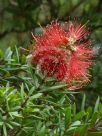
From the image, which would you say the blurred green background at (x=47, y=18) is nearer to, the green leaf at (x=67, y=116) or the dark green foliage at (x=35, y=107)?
the dark green foliage at (x=35, y=107)

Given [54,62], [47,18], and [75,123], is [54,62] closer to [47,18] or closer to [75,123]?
[75,123]

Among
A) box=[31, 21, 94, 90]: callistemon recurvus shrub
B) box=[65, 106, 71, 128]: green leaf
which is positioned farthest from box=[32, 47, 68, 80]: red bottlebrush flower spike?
box=[65, 106, 71, 128]: green leaf

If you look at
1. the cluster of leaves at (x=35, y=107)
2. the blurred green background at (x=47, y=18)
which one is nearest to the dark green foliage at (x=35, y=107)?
the cluster of leaves at (x=35, y=107)

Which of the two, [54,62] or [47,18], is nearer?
[54,62]

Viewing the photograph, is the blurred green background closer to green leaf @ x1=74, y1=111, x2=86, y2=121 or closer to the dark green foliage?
the dark green foliage

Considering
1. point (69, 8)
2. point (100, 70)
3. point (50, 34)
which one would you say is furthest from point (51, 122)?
point (69, 8)

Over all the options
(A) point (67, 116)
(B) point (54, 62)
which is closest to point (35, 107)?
(A) point (67, 116)
